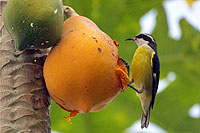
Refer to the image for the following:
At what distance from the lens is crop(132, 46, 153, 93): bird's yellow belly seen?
358 centimetres

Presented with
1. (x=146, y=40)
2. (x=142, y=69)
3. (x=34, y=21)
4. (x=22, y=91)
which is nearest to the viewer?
(x=34, y=21)

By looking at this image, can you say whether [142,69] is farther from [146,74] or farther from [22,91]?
[22,91]

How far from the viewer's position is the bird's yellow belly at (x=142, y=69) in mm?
3576

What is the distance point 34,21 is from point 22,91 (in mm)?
413

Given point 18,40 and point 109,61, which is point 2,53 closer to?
point 18,40

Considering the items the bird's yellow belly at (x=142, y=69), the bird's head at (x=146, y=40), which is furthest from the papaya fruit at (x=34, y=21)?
the bird's head at (x=146, y=40)

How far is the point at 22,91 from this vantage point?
2006 millimetres

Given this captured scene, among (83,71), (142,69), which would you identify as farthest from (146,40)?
(83,71)

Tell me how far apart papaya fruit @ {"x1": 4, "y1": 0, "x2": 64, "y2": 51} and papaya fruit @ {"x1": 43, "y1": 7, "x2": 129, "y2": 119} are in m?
0.10

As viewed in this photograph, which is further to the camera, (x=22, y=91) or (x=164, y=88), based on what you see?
(x=164, y=88)

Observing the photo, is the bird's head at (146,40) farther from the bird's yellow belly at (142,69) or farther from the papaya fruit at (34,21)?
the papaya fruit at (34,21)

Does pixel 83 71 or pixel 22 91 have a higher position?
pixel 83 71

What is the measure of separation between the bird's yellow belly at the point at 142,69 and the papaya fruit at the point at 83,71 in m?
1.51

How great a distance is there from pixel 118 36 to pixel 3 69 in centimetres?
269
